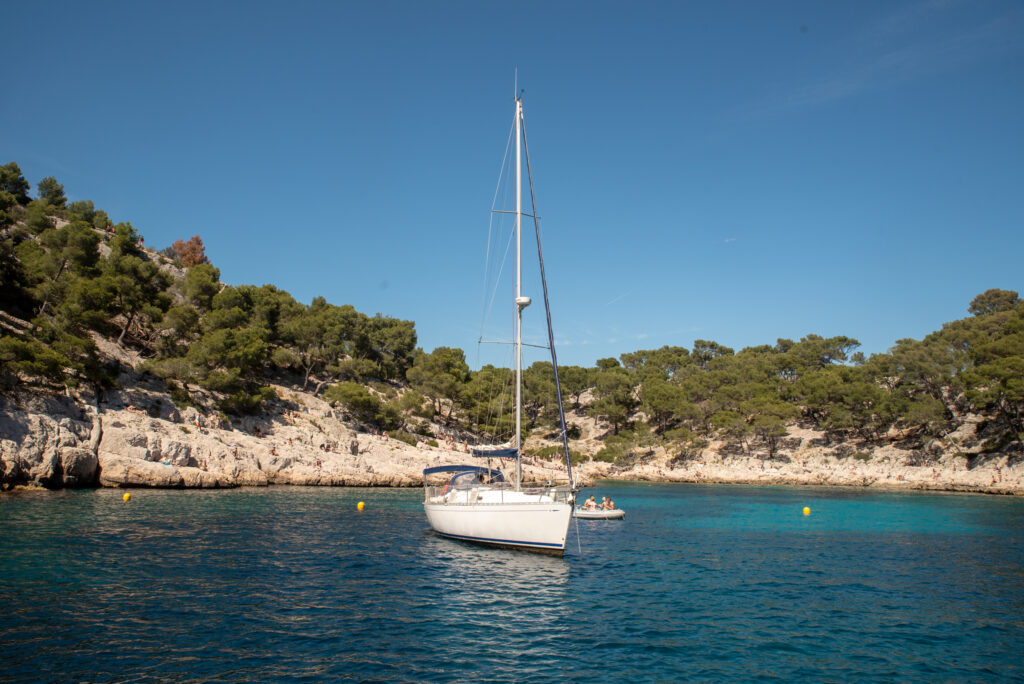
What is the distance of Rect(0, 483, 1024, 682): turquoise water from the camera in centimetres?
1056

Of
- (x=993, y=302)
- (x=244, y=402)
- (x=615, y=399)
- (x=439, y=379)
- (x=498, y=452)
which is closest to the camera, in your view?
(x=498, y=452)

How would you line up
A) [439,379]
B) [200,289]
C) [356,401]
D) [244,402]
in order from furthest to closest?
[439,379]
[200,289]
[356,401]
[244,402]

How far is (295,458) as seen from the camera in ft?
159

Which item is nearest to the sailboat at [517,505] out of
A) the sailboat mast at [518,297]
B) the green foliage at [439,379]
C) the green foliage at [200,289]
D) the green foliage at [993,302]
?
the sailboat mast at [518,297]

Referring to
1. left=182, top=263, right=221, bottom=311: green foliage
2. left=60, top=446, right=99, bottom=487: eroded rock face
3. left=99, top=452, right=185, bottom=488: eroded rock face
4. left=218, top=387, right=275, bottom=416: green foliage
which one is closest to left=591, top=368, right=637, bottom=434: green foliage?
left=218, top=387, right=275, bottom=416: green foliage

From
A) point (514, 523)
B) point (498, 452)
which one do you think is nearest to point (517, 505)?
point (514, 523)

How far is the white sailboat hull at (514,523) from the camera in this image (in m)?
20.0

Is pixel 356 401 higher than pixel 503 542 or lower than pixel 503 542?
higher

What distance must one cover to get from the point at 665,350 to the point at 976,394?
2712 inches

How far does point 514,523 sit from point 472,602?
19.8 feet

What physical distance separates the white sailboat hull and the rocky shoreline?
2503cm

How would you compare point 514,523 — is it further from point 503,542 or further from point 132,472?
point 132,472

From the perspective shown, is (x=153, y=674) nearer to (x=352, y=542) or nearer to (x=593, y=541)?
(x=352, y=542)

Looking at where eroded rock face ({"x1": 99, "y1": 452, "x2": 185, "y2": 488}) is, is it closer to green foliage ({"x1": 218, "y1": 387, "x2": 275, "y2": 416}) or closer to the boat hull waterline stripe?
green foliage ({"x1": 218, "y1": 387, "x2": 275, "y2": 416})
